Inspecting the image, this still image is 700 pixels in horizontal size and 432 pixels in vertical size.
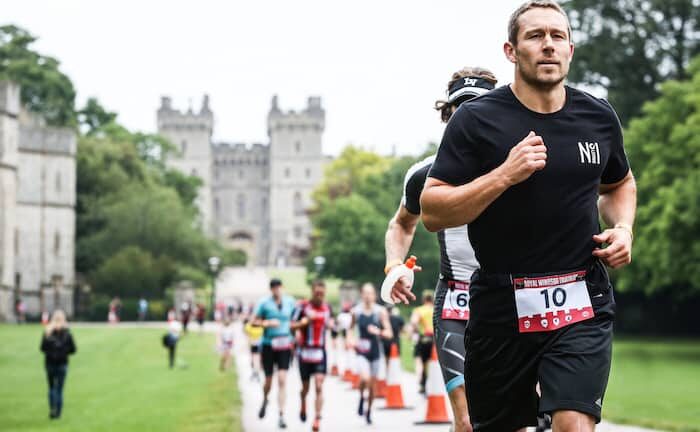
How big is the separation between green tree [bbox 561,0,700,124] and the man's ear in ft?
157

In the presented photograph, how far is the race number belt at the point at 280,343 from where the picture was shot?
1645 centimetres

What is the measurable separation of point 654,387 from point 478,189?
20718 millimetres

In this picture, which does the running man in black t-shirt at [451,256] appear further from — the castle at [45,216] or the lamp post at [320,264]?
the lamp post at [320,264]

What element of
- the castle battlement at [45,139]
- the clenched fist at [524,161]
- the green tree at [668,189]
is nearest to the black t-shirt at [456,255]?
the clenched fist at [524,161]

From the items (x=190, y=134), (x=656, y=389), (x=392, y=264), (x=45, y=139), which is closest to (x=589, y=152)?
(x=392, y=264)

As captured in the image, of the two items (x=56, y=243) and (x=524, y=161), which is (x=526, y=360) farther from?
(x=56, y=243)

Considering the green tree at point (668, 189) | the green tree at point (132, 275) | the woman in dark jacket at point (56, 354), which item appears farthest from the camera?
the green tree at point (132, 275)

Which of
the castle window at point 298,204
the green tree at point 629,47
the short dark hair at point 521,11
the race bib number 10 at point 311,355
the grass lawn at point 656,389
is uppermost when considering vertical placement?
the castle window at point 298,204

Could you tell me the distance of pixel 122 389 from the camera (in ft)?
86.8

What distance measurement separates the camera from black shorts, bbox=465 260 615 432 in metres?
4.93

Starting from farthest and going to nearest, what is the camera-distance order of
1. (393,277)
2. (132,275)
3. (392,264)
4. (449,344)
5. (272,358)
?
(132,275) < (272,358) < (449,344) < (392,264) < (393,277)

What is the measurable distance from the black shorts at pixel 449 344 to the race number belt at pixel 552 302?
240cm

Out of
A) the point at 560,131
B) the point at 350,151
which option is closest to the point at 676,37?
the point at 560,131

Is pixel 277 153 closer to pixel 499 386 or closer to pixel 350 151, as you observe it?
pixel 350 151
